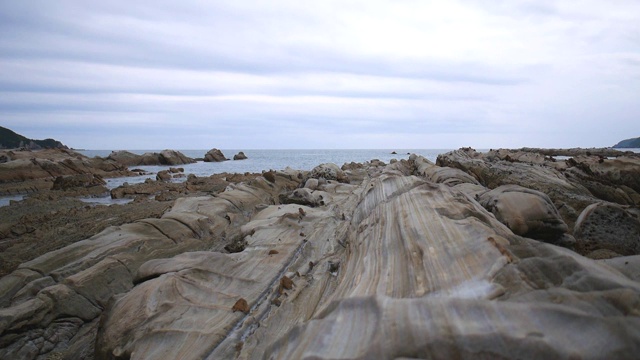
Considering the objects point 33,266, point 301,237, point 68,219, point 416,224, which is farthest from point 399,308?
point 68,219

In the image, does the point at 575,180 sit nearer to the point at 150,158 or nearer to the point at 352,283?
the point at 352,283

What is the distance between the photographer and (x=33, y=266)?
4.92 metres

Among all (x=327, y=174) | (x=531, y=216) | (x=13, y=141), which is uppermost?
(x=13, y=141)

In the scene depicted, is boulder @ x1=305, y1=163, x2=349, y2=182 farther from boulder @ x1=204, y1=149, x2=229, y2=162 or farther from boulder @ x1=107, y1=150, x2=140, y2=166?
boulder @ x1=204, y1=149, x2=229, y2=162

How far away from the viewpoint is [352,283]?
10.0ft

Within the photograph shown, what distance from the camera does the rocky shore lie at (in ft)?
6.37

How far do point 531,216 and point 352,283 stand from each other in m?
2.87

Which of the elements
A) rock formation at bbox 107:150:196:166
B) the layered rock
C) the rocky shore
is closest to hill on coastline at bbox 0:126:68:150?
rock formation at bbox 107:150:196:166

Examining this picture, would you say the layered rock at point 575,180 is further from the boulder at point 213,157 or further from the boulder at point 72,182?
the boulder at point 213,157

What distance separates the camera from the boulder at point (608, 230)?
14.5 ft

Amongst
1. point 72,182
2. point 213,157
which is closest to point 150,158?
point 213,157

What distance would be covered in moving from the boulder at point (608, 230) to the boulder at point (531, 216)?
360mm

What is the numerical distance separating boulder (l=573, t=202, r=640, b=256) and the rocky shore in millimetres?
16

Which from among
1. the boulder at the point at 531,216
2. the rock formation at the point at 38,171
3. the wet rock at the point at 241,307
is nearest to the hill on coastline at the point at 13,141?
the rock formation at the point at 38,171
